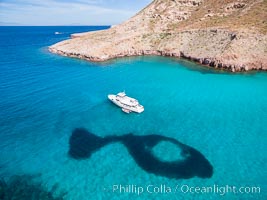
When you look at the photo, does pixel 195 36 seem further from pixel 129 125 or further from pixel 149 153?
pixel 149 153

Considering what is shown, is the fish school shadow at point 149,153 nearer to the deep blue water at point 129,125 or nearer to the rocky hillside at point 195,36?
the deep blue water at point 129,125

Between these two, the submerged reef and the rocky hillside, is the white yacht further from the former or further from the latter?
the rocky hillside

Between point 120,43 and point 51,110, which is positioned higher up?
point 120,43

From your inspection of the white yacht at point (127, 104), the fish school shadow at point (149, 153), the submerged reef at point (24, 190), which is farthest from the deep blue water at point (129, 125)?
the white yacht at point (127, 104)

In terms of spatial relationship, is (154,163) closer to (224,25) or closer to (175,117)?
(175,117)

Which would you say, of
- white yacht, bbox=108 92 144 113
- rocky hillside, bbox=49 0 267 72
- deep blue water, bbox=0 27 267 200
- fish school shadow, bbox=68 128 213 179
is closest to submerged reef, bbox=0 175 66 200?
deep blue water, bbox=0 27 267 200

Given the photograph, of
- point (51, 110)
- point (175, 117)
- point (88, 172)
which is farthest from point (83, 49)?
point (88, 172)

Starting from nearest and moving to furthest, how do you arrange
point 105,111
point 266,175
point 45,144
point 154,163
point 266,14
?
point 266,175 → point 154,163 → point 45,144 → point 105,111 → point 266,14
